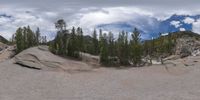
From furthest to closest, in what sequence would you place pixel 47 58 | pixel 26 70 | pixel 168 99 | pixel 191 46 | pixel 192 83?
pixel 191 46 < pixel 47 58 < pixel 26 70 < pixel 192 83 < pixel 168 99

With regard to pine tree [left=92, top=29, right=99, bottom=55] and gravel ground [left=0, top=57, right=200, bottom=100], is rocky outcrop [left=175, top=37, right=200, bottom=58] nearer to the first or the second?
pine tree [left=92, top=29, right=99, bottom=55]

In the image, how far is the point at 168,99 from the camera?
4725 cm

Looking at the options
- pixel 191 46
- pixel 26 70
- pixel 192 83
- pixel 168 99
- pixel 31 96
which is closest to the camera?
pixel 168 99

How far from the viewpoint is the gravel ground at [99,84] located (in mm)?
50469

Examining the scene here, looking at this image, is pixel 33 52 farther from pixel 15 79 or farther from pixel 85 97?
pixel 85 97

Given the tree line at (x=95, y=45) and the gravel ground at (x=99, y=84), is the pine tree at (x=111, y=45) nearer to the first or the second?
the tree line at (x=95, y=45)

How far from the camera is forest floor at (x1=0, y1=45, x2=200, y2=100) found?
50741 mm

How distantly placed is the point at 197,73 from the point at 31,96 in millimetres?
31751

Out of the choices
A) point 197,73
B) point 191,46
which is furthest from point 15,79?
point 191,46

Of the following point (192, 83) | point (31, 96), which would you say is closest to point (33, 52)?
point (31, 96)

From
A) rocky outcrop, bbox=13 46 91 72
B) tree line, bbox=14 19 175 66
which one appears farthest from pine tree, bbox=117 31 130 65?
rocky outcrop, bbox=13 46 91 72

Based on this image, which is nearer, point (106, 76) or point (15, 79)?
point (15, 79)

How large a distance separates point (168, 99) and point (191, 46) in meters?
92.1

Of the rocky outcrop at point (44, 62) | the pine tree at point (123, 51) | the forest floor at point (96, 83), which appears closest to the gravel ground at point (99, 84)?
the forest floor at point (96, 83)
